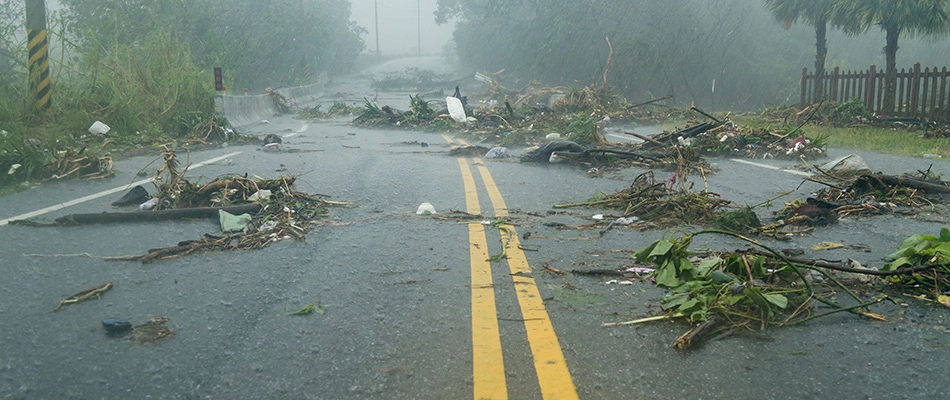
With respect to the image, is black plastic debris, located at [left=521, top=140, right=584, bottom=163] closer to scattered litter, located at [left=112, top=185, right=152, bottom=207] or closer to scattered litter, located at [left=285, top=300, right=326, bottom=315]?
scattered litter, located at [left=112, top=185, right=152, bottom=207]

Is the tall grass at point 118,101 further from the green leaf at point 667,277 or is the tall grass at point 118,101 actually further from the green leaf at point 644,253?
the green leaf at point 667,277

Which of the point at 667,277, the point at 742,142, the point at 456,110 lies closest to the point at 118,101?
the point at 456,110

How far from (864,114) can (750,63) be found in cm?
1727

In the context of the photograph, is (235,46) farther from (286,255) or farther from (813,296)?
(813,296)

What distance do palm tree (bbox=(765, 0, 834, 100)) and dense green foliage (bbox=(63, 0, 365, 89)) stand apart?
17.8m

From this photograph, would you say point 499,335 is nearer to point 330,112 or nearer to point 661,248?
point 661,248

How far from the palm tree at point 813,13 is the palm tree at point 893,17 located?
1.73 meters

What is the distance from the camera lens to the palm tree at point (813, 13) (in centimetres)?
2292

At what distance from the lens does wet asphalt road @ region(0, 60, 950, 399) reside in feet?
11.0

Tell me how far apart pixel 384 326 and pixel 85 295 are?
196 centimetres


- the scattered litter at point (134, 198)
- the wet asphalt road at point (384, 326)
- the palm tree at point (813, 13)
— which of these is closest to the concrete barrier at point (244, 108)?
the scattered litter at point (134, 198)

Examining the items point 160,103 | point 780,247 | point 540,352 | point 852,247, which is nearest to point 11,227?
point 540,352

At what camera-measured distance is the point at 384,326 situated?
13.4 feet

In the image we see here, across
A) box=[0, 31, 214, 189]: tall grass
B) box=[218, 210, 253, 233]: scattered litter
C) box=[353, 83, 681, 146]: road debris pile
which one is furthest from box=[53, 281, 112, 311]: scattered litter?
box=[353, 83, 681, 146]: road debris pile
